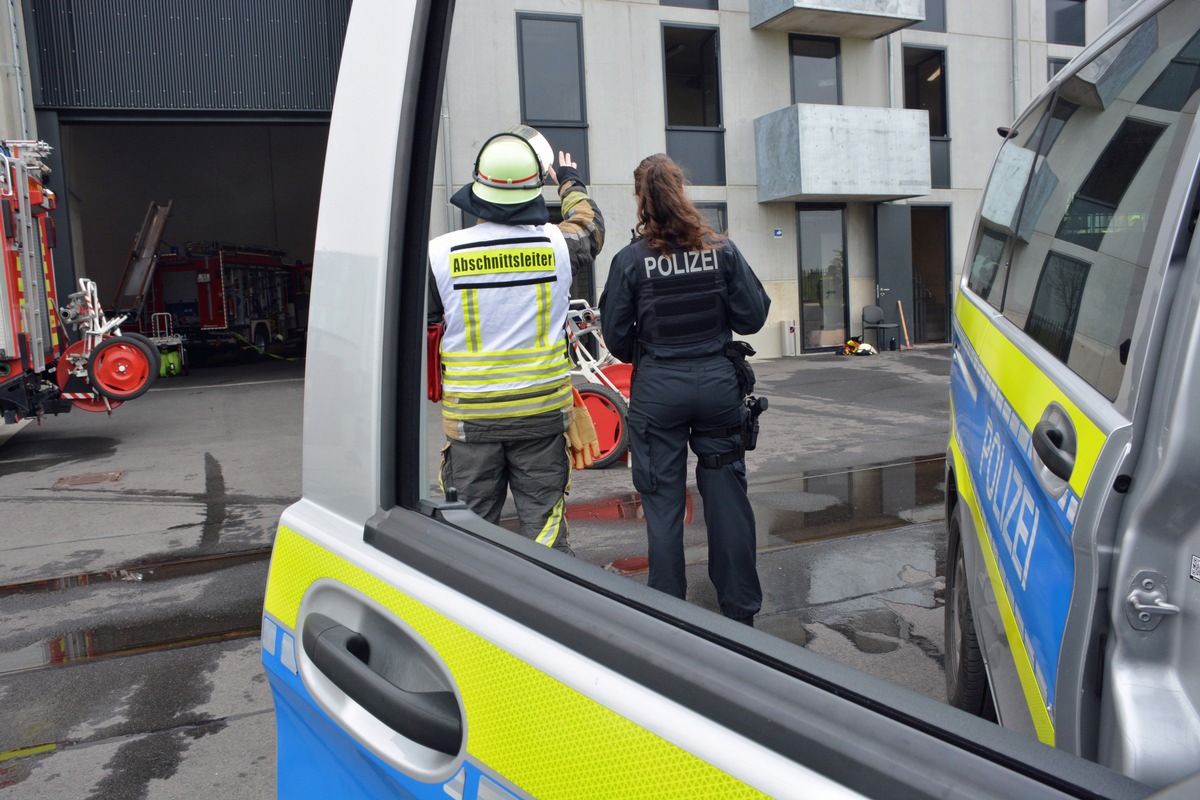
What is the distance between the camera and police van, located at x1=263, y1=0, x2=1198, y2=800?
0.88 meters

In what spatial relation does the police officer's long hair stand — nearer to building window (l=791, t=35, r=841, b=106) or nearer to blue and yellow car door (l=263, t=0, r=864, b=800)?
blue and yellow car door (l=263, t=0, r=864, b=800)

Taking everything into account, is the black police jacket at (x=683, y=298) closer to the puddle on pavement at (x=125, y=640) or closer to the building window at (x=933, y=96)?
the puddle on pavement at (x=125, y=640)

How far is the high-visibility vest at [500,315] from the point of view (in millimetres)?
3336

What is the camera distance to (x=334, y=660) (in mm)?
1421

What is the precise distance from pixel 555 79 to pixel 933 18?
6.76m

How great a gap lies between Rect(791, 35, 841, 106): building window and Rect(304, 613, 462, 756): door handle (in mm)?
16651

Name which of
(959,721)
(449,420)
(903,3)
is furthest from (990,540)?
(903,3)

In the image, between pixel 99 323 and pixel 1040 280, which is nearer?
pixel 1040 280

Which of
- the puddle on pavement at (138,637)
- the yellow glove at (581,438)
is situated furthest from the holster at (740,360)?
the puddle on pavement at (138,637)

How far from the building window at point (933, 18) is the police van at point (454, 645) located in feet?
53.9

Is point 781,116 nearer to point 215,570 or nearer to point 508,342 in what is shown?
point 215,570

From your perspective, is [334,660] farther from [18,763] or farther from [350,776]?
[18,763]

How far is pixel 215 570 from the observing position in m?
5.55

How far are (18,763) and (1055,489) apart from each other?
Answer: 346cm
